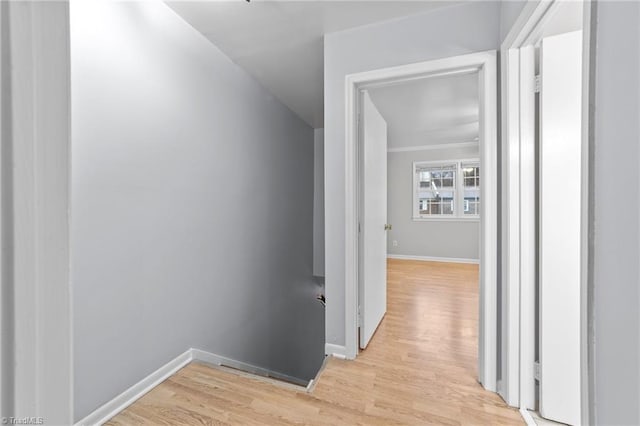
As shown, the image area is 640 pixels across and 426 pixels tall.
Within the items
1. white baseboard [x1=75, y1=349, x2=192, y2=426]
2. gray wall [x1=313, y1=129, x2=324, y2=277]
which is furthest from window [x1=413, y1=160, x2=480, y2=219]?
white baseboard [x1=75, y1=349, x2=192, y2=426]

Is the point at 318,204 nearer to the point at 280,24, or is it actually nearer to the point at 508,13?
the point at 280,24

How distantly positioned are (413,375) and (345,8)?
2.38m

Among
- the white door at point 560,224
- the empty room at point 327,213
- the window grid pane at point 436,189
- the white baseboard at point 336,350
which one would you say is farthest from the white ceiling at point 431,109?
the white baseboard at point 336,350

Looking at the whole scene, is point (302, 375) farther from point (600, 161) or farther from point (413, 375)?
point (600, 161)

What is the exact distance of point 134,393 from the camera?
1.53 metres

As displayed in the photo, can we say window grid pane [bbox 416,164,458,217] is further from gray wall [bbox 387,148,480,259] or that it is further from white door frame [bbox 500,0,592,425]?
white door frame [bbox 500,0,592,425]

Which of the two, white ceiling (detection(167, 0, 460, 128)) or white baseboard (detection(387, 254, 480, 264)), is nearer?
white ceiling (detection(167, 0, 460, 128))

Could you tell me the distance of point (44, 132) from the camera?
303mm

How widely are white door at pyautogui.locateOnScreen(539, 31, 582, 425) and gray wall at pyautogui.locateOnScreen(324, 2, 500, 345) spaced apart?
437mm

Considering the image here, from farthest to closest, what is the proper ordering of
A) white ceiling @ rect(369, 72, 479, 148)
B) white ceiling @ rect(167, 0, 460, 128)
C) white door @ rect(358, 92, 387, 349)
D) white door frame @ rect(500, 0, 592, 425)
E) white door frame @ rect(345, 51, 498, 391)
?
white ceiling @ rect(369, 72, 479, 148)
white door @ rect(358, 92, 387, 349)
white ceiling @ rect(167, 0, 460, 128)
white door frame @ rect(345, 51, 498, 391)
white door frame @ rect(500, 0, 592, 425)

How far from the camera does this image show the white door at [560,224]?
4.28 feet

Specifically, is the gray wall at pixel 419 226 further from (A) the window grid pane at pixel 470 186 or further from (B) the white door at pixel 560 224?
(B) the white door at pixel 560 224

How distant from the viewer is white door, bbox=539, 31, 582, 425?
1.30m

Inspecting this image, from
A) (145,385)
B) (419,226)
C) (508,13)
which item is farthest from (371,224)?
(419,226)
